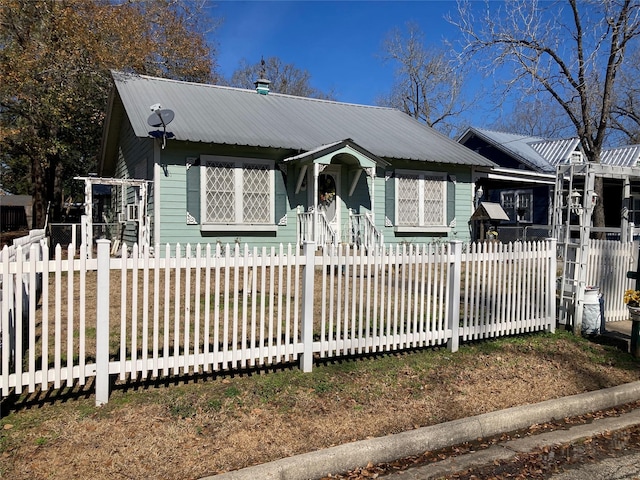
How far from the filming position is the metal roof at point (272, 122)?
1259 cm

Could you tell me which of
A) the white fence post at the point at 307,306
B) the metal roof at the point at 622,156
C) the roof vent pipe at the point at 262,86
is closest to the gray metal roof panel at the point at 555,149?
the metal roof at the point at 622,156

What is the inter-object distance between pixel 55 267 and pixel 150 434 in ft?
4.90

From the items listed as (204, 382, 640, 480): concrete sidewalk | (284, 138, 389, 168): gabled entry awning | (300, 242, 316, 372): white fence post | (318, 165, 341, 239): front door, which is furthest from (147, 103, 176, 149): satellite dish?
(204, 382, 640, 480): concrete sidewalk

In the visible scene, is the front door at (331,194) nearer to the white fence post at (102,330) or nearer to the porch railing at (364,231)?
the porch railing at (364,231)

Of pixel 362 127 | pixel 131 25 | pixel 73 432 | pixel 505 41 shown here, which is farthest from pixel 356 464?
pixel 131 25

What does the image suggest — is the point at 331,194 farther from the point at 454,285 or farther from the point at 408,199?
the point at 454,285

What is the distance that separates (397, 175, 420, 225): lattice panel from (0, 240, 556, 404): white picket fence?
779cm

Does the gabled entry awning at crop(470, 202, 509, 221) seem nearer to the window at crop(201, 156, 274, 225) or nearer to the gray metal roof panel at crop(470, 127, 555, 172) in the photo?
the window at crop(201, 156, 274, 225)

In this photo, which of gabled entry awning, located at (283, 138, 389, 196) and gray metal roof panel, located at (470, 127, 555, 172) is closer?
gabled entry awning, located at (283, 138, 389, 196)

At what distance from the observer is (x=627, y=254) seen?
8109mm

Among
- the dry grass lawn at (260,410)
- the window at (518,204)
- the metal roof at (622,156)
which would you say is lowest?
the dry grass lawn at (260,410)

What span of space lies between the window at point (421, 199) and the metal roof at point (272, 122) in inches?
29.6

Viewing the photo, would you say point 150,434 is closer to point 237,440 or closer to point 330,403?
point 237,440

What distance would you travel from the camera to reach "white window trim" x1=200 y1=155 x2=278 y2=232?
12.3m
